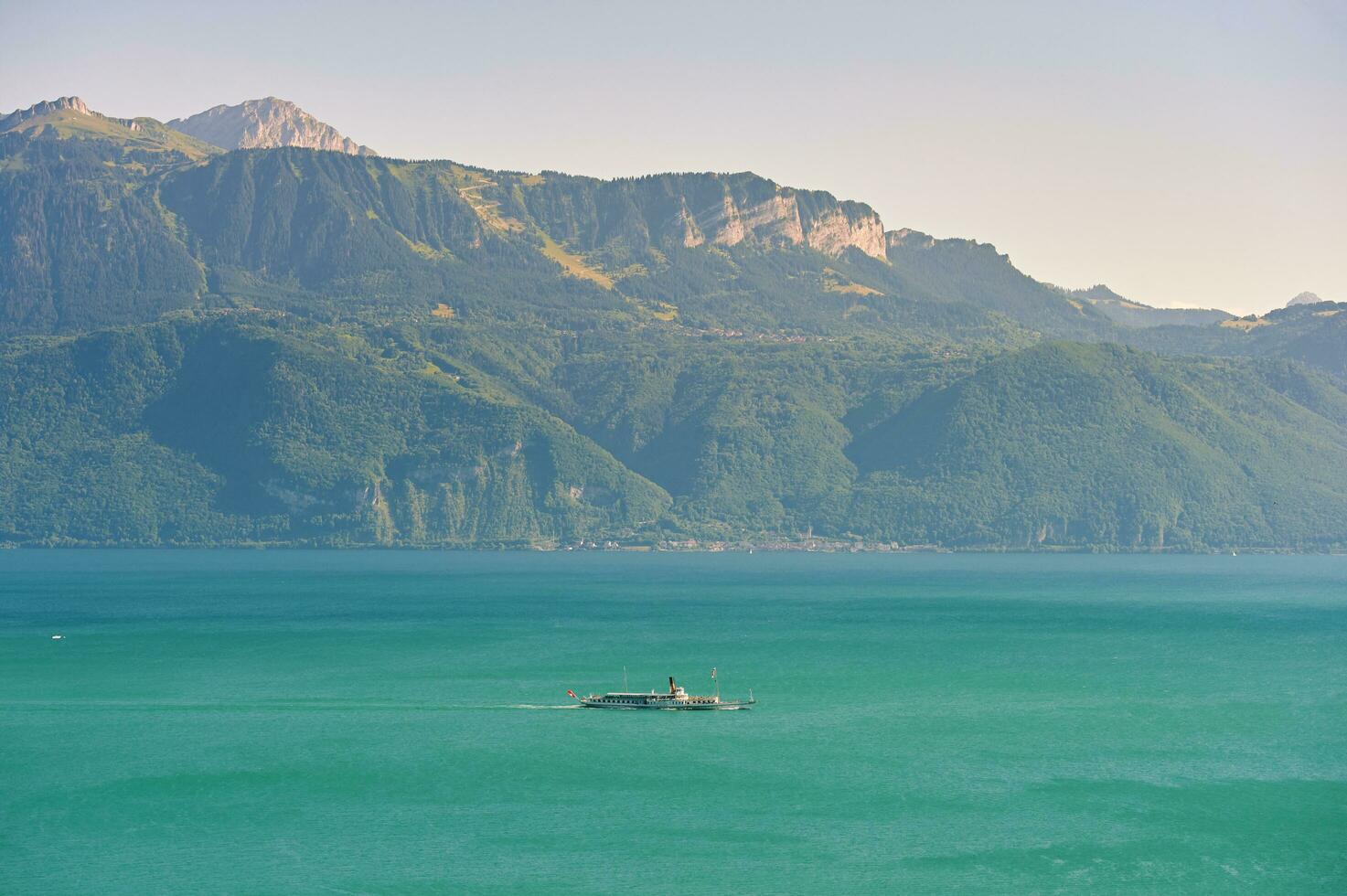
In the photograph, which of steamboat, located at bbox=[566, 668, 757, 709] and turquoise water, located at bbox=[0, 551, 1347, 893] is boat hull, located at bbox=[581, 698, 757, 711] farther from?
turquoise water, located at bbox=[0, 551, 1347, 893]

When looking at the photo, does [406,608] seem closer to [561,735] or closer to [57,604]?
[57,604]

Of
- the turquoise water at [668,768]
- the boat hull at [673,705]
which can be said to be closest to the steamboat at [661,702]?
the boat hull at [673,705]

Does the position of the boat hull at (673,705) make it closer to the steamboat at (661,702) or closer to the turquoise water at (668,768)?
the steamboat at (661,702)

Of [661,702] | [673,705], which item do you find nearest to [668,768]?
[673,705]

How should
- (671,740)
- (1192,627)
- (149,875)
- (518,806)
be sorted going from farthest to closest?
(1192,627) < (671,740) < (518,806) < (149,875)

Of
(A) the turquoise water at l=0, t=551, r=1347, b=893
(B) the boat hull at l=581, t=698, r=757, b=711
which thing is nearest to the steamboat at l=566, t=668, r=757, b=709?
(B) the boat hull at l=581, t=698, r=757, b=711

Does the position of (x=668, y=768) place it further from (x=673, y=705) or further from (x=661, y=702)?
(x=661, y=702)

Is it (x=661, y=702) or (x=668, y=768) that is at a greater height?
(x=661, y=702)

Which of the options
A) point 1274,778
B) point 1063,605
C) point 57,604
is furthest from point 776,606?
point 1274,778
